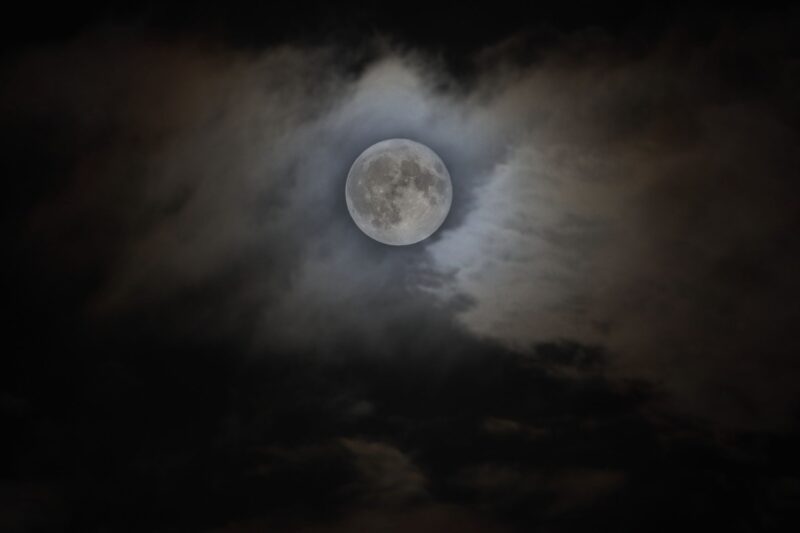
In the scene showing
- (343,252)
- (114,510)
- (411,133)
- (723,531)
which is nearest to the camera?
(411,133)

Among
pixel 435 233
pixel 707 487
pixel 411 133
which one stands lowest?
pixel 707 487

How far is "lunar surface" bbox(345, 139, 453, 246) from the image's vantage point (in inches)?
321

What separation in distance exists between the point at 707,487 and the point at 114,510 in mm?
11475

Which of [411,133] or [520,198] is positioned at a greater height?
[411,133]

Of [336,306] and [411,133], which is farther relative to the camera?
[336,306]

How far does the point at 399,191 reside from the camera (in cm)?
833

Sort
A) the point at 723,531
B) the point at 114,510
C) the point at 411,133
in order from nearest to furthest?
the point at 411,133
the point at 114,510
the point at 723,531

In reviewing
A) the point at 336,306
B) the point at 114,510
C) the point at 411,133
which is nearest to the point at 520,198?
the point at 411,133

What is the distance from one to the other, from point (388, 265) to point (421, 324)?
4.05 feet

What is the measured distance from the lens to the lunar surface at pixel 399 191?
8.15 metres

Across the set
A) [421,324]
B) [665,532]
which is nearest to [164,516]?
[421,324]

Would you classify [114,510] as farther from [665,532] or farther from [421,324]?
[665,532]

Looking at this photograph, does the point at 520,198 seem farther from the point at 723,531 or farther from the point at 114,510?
the point at 114,510

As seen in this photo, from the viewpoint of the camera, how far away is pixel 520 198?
8.46 m
